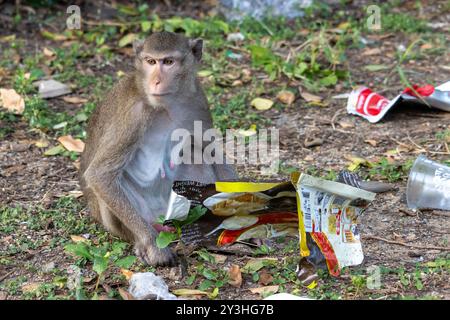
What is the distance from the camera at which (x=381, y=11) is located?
9125 millimetres

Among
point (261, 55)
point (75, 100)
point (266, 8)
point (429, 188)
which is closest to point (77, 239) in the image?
point (429, 188)

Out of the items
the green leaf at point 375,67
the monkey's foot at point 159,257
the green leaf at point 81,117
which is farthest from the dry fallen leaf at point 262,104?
the monkey's foot at point 159,257

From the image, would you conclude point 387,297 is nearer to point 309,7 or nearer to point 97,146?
point 97,146

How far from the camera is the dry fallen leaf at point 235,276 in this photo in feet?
15.0

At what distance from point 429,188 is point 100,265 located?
2.24 metres

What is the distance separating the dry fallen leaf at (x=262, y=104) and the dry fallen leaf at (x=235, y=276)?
2827mm

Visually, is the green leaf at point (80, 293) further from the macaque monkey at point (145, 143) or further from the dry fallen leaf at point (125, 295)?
the macaque monkey at point (145, 143)

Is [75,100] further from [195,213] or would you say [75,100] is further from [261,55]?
[195,213]

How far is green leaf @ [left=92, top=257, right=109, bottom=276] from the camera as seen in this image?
4426mm

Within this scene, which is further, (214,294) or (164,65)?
Answer: (164,65)

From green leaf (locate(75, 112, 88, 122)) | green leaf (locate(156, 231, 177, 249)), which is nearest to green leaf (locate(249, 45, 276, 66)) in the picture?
green leaf (locate(75, 112, 88, 122))

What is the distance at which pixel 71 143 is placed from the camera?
6699 millimetres

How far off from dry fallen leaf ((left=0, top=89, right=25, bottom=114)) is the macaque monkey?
64.0 inches

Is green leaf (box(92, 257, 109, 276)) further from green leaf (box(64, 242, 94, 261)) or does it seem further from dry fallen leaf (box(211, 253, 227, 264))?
dry fallen leaf (box(211, 253, 227, 264))
